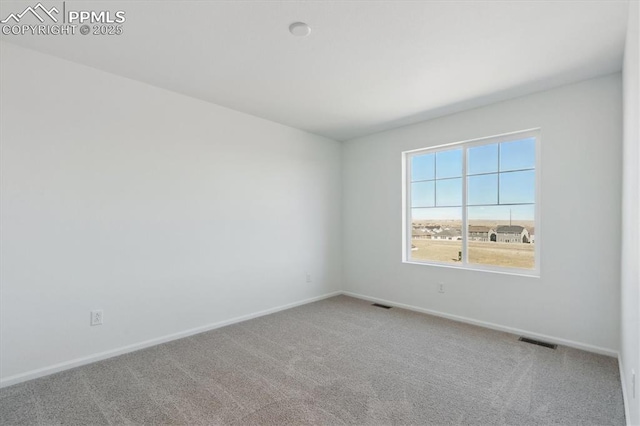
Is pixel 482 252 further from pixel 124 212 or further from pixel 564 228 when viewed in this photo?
pixel 124 212

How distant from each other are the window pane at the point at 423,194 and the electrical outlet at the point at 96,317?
3776 millimetres

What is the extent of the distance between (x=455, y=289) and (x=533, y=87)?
2.32 metres

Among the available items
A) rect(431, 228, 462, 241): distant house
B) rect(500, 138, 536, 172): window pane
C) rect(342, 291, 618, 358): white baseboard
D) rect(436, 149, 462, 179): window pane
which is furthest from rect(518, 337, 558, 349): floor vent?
rect(436, 149, 462, 179): window pane

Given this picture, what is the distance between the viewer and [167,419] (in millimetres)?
1897

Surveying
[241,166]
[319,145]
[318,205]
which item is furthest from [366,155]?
[241,166]

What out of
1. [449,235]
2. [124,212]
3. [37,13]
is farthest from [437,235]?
[37,13]

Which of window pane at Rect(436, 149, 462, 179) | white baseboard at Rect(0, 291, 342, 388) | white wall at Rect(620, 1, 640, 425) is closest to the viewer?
white wall at Rect(620, 1, 640, 425)

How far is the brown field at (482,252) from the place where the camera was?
3.34 metres

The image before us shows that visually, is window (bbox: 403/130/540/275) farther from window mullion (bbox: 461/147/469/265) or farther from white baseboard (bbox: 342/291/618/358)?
white baseboard (bbox: 342/291/618/358)

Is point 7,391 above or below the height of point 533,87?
below

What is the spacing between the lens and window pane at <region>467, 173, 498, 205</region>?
11.7 ft

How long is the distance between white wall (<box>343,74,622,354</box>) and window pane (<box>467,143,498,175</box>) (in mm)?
201

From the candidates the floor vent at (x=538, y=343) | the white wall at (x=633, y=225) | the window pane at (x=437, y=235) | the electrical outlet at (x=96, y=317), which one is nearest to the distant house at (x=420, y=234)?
the window pane at (x=437, y=235)

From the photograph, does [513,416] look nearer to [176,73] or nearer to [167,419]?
[167,419]
